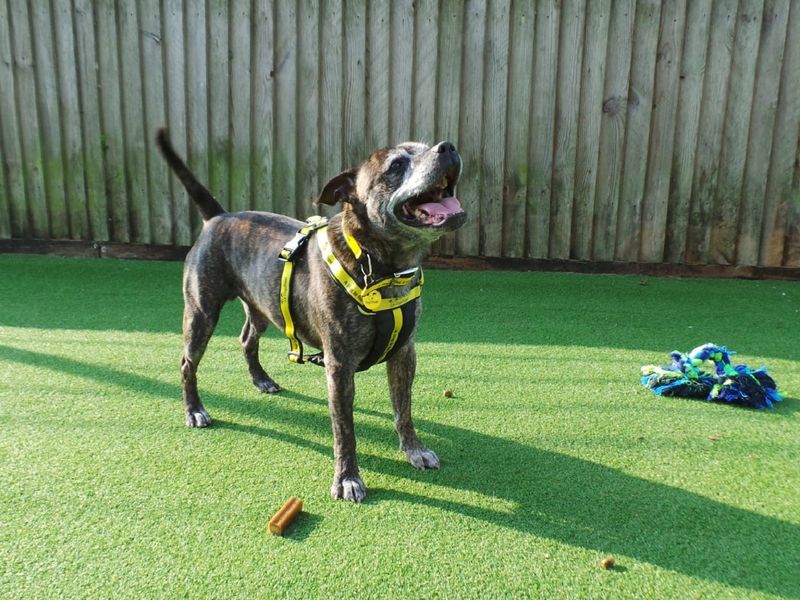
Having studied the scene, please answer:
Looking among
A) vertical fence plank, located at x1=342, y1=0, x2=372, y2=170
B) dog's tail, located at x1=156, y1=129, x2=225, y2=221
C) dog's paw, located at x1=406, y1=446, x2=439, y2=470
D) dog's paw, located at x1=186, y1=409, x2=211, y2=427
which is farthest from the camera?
vertical fence plank, located at x1=342, y1=0, x2=372, y2=170

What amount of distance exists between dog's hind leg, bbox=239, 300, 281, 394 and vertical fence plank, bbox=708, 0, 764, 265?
3.98m

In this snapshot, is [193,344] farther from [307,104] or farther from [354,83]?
[354,83]

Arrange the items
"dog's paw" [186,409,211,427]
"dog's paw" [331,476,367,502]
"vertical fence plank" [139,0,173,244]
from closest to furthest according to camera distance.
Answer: "dog's paw" [331,476,367,502] < "dog's paw" [186,409,211,427] < "vertical fence plank" [139,0,173,244]

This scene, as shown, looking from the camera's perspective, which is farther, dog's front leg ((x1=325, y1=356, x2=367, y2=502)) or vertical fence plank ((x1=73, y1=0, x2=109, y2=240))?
vertical fence plank ((x1=73, y1=0, x2=109, y2=240))

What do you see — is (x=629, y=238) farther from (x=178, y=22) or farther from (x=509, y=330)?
(x=178, y=22)

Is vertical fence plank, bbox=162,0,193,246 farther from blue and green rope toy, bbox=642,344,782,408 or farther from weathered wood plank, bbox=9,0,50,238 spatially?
blue and green rope toy, bbox=642,344,782,408

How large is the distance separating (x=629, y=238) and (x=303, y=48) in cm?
313

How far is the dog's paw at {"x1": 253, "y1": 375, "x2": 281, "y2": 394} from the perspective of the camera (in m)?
3.51

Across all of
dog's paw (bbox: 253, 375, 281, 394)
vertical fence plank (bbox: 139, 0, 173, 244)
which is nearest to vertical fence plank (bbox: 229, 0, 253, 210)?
vertical fence plank (bbox: 139, 0, 173, 244)

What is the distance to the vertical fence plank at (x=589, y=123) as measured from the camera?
17.6 feet

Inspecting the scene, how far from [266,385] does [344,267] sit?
1.21 m

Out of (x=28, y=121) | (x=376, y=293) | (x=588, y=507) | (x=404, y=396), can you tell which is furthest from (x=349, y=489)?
(x=28, y=121)

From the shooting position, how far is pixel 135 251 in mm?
5977

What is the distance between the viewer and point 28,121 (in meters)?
5.78
